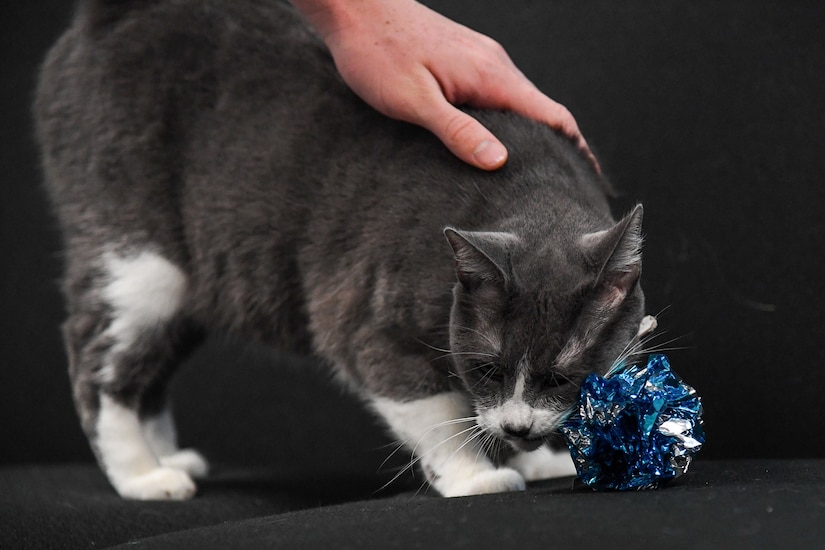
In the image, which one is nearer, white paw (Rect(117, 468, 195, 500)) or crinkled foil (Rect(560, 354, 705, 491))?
crinkled foil (Rect(560, 354, 705, 491))

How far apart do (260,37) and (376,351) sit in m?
0.73

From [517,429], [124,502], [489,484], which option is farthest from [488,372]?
[124,502]

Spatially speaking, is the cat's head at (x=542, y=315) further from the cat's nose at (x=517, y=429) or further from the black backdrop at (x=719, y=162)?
the black backdrop at (x=719, y=162)

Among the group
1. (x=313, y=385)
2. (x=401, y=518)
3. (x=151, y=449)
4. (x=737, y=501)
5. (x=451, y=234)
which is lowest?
(x=313, y=385)

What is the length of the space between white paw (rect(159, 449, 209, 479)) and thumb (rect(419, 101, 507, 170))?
104 cm

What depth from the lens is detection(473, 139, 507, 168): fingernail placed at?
5.72 feet

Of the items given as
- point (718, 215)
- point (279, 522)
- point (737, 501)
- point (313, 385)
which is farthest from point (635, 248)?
→ point (313, 385)

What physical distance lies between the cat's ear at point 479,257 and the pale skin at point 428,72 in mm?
305

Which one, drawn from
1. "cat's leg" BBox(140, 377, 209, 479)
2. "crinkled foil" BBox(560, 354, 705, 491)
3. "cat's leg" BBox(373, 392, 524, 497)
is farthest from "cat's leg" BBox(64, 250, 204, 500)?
"crinkled foil" BBox(560, 354, 705, 491)

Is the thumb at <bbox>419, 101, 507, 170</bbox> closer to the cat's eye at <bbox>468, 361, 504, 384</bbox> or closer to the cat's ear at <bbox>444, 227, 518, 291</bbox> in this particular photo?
the cat's ear at <bbox>444, 227, 518, 291</bbox>

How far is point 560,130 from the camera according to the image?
1.92 m

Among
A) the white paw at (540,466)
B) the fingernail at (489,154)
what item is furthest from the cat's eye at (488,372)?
the white paw at (540,466)

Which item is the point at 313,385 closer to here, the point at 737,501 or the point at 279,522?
the point at 279,522

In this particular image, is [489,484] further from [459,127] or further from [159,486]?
[159,486]
